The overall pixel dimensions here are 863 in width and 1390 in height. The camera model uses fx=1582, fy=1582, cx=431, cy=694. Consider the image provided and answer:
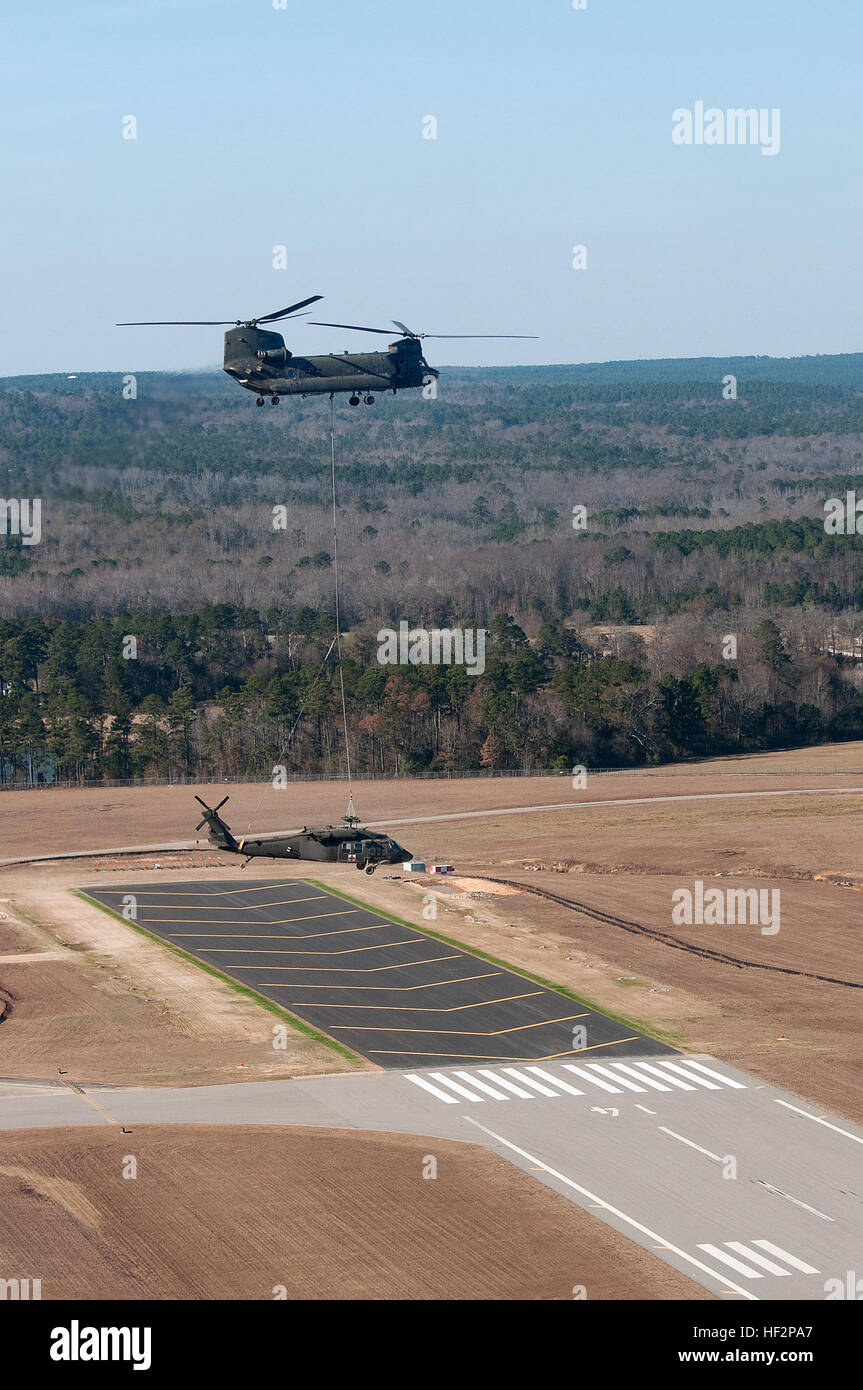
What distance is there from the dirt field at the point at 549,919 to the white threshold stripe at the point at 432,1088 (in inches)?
186

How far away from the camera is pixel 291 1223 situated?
52.7 m

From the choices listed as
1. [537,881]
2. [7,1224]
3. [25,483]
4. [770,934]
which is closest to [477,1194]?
[7,1224]

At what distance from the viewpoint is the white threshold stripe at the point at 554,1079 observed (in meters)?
66.4

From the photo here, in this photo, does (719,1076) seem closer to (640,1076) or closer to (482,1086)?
(640,1076)

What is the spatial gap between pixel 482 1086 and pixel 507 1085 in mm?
1068

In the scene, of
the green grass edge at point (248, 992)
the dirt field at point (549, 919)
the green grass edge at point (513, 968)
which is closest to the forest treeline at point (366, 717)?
the dirt field at point (549, 919)

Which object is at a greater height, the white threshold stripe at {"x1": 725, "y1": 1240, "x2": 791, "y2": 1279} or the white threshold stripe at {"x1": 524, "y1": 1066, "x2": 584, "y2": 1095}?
the white threshold stripe at {"x1": 524, "y1": 1066, "x2": 584, "y2": 1095}

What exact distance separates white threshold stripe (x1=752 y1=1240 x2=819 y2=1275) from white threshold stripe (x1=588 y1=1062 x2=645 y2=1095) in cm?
1532

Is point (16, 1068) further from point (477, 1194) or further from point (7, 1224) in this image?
point (477, 1194)

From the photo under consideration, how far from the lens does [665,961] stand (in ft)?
295

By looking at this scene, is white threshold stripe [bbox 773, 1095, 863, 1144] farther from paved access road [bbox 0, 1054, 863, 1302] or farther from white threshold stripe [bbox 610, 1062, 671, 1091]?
white threshold stripe [bbox 610, 1062, 671, 1091]

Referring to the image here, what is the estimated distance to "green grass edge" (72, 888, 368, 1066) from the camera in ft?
241

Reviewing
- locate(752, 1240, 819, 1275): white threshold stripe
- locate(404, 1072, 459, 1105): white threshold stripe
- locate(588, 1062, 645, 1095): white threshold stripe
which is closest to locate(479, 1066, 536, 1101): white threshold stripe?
locate(404, 1072, 459, 1105): white threshold stripe
